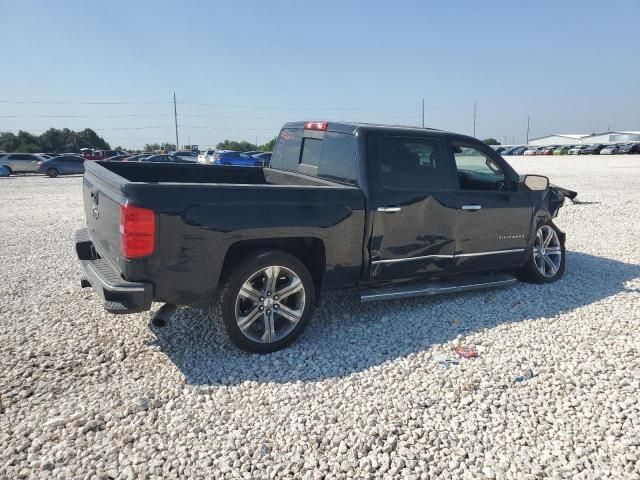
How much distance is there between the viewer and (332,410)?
10.2 feet

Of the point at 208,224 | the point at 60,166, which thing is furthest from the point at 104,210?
the point at 60,166

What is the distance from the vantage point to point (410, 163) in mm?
4562

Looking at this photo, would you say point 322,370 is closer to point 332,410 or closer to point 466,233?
point 332,410

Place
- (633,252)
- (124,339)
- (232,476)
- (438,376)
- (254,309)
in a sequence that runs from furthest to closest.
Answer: (633,252), (124,339), (254,309), (438,376), (232,476)

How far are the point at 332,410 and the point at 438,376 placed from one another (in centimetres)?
90

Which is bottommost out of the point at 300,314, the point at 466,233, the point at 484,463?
the point at 484,463

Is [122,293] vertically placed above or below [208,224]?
below

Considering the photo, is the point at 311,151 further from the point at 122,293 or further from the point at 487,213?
the point at 122,293

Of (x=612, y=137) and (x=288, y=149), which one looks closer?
(x=288, y=149)

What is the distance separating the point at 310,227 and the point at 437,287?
163 centimetres

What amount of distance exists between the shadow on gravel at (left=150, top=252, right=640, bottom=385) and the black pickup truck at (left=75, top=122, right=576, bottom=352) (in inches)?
8.4

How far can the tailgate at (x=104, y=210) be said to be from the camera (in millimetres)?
3436

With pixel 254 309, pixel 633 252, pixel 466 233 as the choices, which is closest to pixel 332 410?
pixel 254 309

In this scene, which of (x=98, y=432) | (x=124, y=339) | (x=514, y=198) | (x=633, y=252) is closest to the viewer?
(x=98, y=432)
